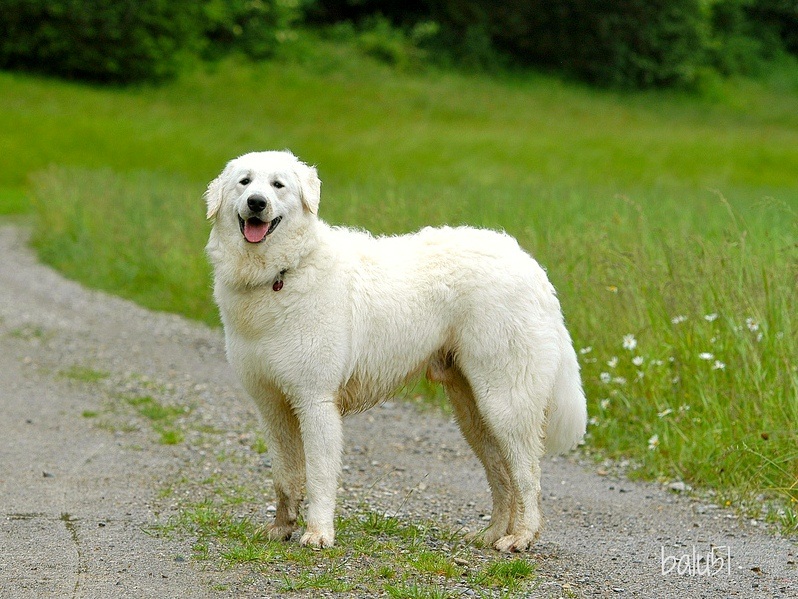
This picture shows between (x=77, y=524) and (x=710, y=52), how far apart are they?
47939 millimetres

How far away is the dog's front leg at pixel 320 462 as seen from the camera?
17.4 feet

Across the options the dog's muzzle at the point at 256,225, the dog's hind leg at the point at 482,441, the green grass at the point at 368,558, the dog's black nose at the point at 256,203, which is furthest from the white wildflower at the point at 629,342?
the dog's black nose at the point at 256,203

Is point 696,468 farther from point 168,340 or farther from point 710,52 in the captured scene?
point 710,52

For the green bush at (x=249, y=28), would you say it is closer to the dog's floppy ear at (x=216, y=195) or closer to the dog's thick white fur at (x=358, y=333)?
the dog's floppy ear at (x=216, y=195)

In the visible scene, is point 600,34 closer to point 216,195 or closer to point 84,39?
point 84,39

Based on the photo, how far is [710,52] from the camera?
49156mm

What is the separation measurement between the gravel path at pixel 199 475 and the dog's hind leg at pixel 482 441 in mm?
273

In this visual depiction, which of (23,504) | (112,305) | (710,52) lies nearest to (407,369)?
(23,504)

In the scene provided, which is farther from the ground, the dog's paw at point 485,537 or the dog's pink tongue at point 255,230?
the dog's pink tongue at point 255,230

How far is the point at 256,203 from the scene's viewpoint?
5227mm

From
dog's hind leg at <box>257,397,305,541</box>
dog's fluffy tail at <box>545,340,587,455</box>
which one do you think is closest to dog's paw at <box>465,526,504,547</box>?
dog's fluffy tail at <box>545,340,587,455</box>

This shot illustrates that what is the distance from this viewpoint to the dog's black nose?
17.1 ft

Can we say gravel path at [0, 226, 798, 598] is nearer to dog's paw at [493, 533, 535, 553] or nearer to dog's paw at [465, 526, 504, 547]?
dog's paw at [493, 533, 535, 553]

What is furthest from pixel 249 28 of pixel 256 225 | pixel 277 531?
pixel 277 531
